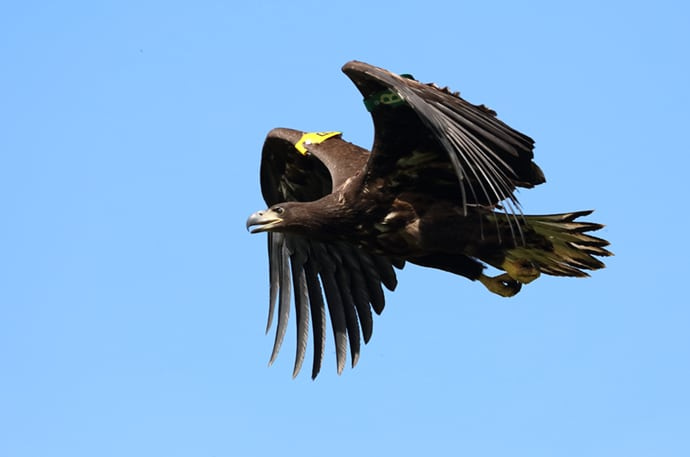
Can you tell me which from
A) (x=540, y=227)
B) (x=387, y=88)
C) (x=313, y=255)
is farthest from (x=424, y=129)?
(x=313, y=255)

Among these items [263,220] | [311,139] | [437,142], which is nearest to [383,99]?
[437,142]

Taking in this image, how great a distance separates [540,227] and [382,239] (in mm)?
1212

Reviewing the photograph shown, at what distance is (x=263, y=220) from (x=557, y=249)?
228 centimetres

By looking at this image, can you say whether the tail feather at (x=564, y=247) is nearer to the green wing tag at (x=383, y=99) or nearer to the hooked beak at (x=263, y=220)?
the green wing tag at (x=383, y=99)

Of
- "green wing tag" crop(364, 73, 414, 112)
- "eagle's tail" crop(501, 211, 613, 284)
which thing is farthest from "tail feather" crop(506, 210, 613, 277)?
"green wing tag" crop(364, 73, 414, 112)

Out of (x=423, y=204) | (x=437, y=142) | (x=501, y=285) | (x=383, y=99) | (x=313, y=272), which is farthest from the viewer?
(x=313, y=272)

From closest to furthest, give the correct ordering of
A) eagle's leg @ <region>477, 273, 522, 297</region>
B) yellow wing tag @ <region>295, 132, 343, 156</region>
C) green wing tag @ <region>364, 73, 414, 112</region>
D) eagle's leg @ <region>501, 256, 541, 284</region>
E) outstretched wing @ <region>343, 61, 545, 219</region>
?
1. outstretched wing @ <region>343, 61, 545, 219</region>
2. green wing tag @ <region>364, 73, 414, 112</region>
3. eagle's leg @ <region>501, 256, 541, 284</region>
4. eagle's leg @ <region>477, 273, 522, 297</region>
5. yellow wing tag @ <region>295, 132, 343, 156</region>

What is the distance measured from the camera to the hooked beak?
1114 cm

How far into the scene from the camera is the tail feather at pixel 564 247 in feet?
36.1

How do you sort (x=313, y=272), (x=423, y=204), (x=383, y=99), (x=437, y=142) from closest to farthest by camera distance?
(x=383, y=99), (x=437, y=142), (x=423, y=204), (x=313, y=272)

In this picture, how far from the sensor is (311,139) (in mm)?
12375

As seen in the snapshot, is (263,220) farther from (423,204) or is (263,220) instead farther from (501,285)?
(501,285)

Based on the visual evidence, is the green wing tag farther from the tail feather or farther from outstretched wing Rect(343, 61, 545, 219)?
the tail feather

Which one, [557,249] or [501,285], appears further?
[501,285]
